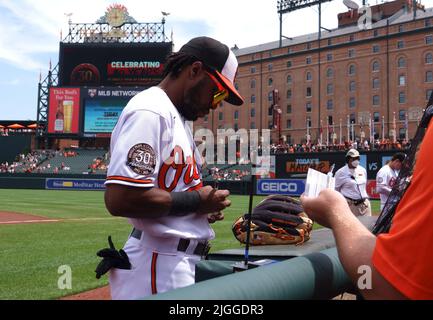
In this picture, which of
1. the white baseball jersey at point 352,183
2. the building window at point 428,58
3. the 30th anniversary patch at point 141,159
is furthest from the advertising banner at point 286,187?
the building window at point 428,58

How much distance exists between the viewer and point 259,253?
9.63 feet

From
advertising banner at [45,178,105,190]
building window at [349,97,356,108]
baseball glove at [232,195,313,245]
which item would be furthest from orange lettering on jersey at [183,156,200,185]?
building window at [349,97,356,108]

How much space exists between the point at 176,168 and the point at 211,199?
0.20m

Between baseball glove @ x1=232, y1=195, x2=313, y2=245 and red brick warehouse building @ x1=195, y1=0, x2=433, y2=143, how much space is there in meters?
51.3

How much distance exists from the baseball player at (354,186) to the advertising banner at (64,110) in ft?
127

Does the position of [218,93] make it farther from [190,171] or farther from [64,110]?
[64,110]

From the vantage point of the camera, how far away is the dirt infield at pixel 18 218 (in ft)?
42.2

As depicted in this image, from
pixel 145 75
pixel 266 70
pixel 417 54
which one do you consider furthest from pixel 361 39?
pixel 145 75

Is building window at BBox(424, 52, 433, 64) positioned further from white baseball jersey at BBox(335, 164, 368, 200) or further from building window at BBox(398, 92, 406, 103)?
white baseball jersey at BBox(335, 164, 368, 200)

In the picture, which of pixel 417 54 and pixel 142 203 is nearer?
pixel 142 203

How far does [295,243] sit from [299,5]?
2569 inches

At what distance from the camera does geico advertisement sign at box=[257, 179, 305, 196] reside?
84.8 feet

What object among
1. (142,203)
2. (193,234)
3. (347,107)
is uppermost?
(347,107)

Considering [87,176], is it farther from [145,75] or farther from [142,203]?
[142,203]
